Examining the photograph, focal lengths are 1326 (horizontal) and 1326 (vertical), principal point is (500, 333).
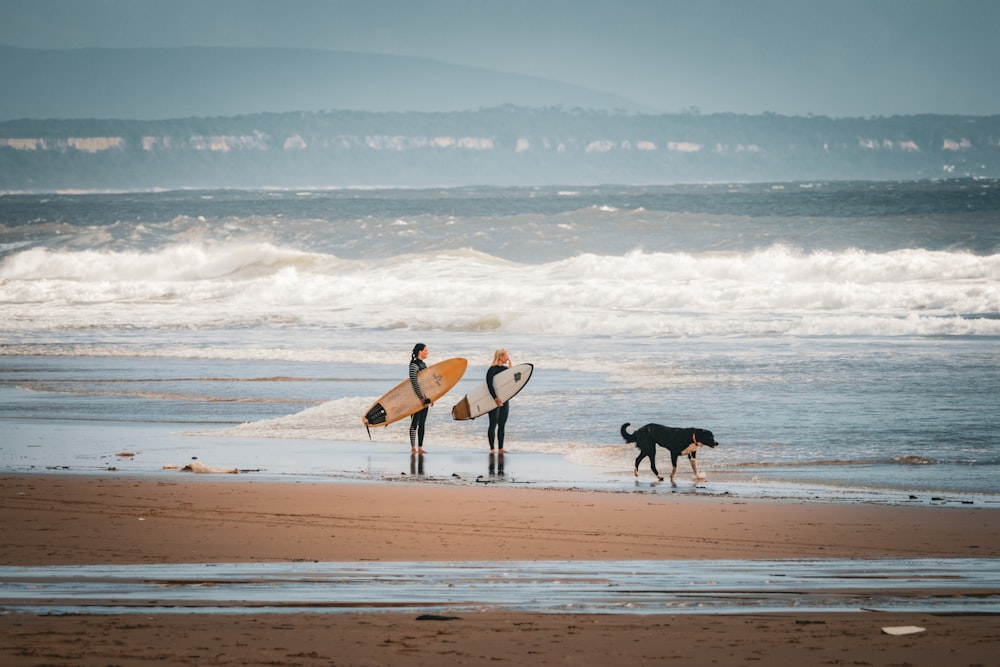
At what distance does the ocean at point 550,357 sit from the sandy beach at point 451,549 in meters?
0.96

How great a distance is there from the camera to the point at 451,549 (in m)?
7.53

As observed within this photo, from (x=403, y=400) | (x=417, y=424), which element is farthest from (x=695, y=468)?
(x=403, y=400)

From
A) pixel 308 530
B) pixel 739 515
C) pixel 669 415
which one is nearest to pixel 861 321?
pixel 669 415

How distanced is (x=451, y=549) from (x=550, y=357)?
39.4 ft

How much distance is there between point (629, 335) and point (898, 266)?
570 inches

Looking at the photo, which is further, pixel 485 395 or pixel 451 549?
pixel 485 395

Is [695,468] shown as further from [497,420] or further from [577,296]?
[577,296]

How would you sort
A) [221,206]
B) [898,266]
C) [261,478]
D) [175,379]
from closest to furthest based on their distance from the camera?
1. [261,478]
2. [175,379]
3. [898,266]
4. [221,206]

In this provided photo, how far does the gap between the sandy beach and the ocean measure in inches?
37.8

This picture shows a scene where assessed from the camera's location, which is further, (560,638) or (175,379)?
(175,379)

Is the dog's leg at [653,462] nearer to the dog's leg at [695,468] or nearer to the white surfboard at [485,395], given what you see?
the dog's leg at [695,468]

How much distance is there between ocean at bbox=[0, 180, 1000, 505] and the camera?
1139 centimetres

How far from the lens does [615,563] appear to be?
23.3ft

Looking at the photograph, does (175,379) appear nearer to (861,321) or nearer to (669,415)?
(669,415)
